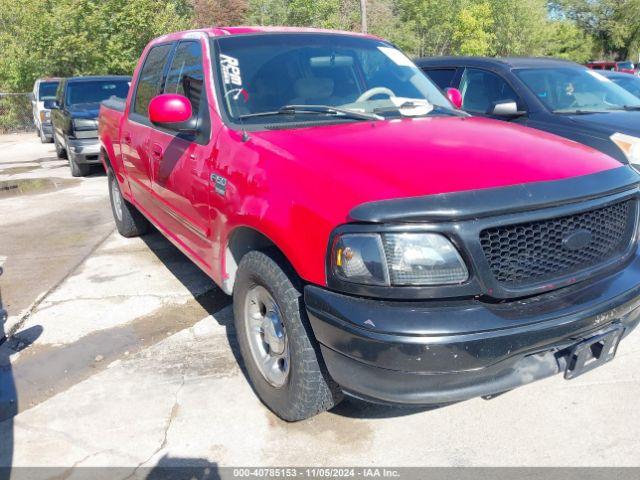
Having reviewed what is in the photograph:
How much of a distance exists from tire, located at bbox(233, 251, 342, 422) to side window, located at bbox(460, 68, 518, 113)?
428 cm

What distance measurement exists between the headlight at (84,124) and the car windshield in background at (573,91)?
294 inches

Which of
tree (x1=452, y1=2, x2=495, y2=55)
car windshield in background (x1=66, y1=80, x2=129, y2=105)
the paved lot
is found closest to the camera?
the paved lot

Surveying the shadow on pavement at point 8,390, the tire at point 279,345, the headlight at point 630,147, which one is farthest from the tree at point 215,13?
the tire at point 279,345

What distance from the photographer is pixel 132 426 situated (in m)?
3.17

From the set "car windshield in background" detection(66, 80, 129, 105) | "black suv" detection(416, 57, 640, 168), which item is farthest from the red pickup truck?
"car windshield in background" detection(66, 80, 129, 105)

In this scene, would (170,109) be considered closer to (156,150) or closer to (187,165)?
(187,165)

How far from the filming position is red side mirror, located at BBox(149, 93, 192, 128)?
3463mm

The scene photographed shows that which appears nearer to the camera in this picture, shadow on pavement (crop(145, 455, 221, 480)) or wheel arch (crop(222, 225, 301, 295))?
shadow on pavement (crop(145, 455, 221, 480))

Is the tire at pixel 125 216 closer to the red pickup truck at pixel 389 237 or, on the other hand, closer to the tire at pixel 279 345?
the red pickup truck at pixel 389 237

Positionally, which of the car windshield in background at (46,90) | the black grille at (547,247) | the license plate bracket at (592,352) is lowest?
the car windshield in background at (46,90)

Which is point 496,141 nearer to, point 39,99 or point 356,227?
point 356,227

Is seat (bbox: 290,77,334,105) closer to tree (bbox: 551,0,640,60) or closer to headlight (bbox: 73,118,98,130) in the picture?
headlight (bbox: 73,118,98,130)

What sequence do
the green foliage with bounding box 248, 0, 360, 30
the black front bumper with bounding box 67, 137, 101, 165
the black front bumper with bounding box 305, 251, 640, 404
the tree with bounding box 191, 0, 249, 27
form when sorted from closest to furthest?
the black front bumper with bounding box 305, 251, 640, 404 → the black front bumper with bounding box 67, 137, 101, 165 → the green foliage with bounding box 248, 0, 360, 30 → the tree with bounding box 191, 0, 249, 27

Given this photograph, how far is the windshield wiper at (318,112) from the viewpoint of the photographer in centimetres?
340
